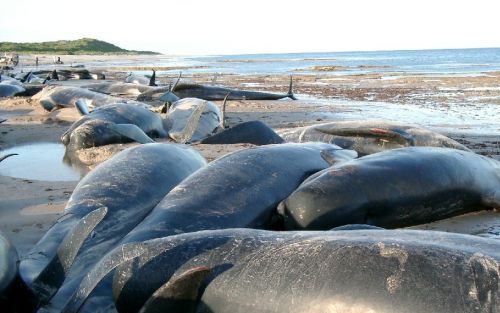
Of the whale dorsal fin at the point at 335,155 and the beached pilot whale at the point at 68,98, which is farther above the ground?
the whale dorsal fin at the point at 335,155

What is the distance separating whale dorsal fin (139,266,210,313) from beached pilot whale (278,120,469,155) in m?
4.71

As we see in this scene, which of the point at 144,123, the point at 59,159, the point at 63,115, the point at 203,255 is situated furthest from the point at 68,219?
the point at 63,115

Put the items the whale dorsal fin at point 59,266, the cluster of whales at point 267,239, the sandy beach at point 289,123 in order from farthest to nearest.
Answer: the sandy beach at point 289,123 < the whale dorsal fin at point 59,266 < the cluster of whales at point 267,239

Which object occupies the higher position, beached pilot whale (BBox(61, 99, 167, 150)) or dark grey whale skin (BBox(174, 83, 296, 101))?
beached pilot whale (BBox(61, 99, 167, 150))

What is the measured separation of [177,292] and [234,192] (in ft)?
5.23

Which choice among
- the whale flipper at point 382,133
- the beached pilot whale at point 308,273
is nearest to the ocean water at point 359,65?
the whale flipper at point 382,133

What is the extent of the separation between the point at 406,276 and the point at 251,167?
226cm

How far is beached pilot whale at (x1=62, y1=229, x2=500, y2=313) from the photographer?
2146mm

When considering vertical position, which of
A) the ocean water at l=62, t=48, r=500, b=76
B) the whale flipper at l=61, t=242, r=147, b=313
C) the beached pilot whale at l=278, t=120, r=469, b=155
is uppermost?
the whale flipper at l=61, t=242, r=147, b=313

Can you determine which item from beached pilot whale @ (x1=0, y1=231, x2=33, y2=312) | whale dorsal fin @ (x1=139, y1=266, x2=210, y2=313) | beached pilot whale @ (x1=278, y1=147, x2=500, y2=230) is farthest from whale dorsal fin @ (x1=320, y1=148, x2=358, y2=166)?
→ beached pilot whale @ (x1=0, y1=231, x2=33, y2=312)

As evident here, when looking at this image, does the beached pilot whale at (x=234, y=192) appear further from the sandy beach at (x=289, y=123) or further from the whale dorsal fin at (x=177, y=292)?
the sandy beach at (x=289, y=123)

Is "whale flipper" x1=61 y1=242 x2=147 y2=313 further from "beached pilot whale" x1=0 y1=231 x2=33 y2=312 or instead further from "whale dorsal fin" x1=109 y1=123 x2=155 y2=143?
"whale dorsal fin" x1=109 y1=123 x2=155 y2=143

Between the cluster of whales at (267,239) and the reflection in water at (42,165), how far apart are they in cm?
189

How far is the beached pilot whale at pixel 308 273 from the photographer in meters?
2.15
